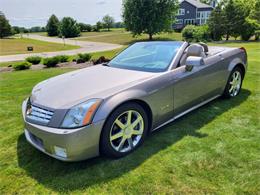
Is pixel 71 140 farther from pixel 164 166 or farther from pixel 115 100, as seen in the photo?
pixel 164 166

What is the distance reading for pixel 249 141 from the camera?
10.6ft

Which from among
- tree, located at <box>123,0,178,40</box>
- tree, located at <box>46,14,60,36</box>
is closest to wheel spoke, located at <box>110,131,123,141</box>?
tree, located at <box>123,0,178,40</box>

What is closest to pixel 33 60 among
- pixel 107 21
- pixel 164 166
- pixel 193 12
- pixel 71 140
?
pixel 71 140

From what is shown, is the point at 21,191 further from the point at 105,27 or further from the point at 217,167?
the point at 105,27

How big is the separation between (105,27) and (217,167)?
277 ft

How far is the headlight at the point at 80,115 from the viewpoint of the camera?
251 centimetres

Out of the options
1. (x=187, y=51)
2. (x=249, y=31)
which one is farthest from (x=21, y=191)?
(x=249, y=31)

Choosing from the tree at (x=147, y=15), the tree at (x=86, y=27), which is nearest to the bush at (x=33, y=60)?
the tree at (x=147, y=15)

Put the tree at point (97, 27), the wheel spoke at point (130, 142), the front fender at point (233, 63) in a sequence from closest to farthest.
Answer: the wheel spoke at point (130, 142), the front fender at point (233, 63), the tree at point (97, 27)

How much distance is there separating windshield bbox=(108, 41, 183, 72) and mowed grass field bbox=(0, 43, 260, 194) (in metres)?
0.99

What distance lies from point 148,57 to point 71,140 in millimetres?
2001

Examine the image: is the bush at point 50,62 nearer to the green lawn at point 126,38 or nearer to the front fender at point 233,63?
the front fender at point 233,63

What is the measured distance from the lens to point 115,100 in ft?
8.94

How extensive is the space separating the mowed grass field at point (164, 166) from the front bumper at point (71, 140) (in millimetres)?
260
